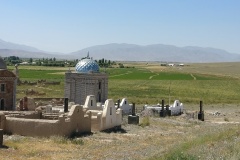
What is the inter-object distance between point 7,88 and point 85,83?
7092 millimetres

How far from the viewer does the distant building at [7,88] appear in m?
39.1

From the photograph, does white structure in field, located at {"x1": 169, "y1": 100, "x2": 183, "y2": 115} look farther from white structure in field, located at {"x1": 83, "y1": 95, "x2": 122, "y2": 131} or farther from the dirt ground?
white structure in field, located at {"x1": 83, "y1": 95, "x2": 122, "y2": 131}

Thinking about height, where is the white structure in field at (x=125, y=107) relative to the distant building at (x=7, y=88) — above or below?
below

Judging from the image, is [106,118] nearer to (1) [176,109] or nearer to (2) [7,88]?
(2) [7,88]

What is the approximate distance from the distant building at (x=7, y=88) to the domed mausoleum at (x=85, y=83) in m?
5.32

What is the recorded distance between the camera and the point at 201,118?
148 ft

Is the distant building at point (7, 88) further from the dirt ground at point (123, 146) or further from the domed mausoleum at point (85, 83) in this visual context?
the dirt ground at point (123, 146)

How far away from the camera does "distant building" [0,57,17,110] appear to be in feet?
128

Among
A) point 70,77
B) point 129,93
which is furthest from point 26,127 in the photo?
point 129,93

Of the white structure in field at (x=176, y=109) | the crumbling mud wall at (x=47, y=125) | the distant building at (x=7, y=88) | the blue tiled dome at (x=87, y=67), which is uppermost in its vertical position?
the blue tiled dome at (x=87, y=67)

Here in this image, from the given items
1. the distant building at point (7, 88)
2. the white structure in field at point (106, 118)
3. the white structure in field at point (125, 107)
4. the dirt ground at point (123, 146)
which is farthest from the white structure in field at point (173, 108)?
the distant building at point (7, 88)

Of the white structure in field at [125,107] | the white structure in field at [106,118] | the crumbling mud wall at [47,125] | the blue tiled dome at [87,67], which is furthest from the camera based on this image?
the white structure in field at [125,107]

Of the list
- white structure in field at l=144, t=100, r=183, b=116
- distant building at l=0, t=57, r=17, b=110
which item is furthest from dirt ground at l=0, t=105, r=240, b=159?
white structure in field at l=144, t=100, r=183, b=116

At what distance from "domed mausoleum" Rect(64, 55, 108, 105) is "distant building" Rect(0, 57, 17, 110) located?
5.32 meters
